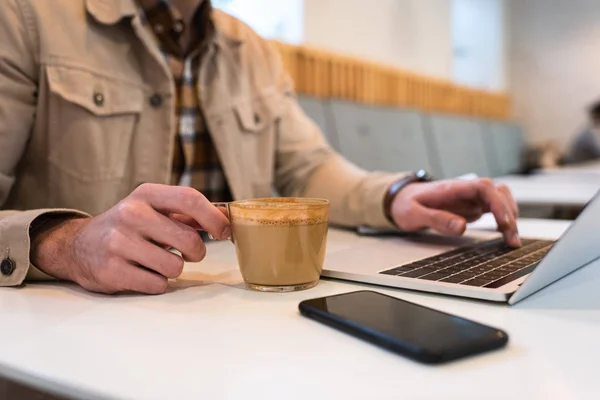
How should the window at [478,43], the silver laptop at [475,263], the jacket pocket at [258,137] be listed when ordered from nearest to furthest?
the silver laptop at [475,263], the jacket pocket at [258,137], the window at [478,43]

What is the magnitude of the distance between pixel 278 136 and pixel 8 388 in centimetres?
97

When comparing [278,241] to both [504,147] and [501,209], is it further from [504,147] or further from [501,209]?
[504,147]

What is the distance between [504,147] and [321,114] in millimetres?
3185

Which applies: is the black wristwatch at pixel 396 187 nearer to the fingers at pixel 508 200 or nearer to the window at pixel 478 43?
the fingers at pixel 508 200

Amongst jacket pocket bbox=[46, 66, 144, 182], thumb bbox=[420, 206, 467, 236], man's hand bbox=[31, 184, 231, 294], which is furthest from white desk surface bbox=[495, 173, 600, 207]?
man's hand bbox=[31, 184, 231, 294]

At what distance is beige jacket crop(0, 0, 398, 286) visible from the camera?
979 mm

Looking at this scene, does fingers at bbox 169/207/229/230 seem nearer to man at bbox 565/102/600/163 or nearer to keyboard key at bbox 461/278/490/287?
keyboard key at bbox 461/278/490/287

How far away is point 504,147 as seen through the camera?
5367 mm

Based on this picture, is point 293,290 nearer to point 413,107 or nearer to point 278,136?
point 278,136

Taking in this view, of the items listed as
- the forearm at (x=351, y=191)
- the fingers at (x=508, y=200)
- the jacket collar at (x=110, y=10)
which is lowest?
the forearm at (x=351, y=191)

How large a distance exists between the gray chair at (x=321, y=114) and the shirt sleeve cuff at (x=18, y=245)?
201 centimetres

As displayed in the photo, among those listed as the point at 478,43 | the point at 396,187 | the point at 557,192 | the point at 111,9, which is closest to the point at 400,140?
the point at 557,192

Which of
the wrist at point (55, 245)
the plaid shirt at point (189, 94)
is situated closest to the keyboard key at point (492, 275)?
the wrist at point (55, 245)

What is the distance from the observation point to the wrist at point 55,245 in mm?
669
